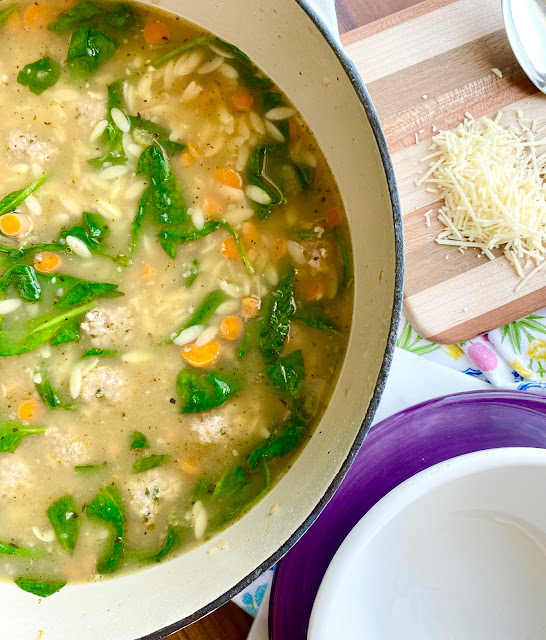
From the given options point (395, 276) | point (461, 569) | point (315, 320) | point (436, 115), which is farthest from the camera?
point (436, 115)

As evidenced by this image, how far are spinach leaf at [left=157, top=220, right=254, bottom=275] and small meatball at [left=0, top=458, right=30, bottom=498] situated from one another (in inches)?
25.2

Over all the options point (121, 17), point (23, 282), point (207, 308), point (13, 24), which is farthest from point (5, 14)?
point (207, 308)

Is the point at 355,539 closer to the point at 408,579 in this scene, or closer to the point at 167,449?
the point at 408,579

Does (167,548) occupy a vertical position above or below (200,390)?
below

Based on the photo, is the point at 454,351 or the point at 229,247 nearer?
the point at 229,247

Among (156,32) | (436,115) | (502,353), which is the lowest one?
(502,353)

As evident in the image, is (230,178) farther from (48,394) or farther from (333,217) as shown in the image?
(48,394)

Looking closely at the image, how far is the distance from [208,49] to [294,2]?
12.5 inches

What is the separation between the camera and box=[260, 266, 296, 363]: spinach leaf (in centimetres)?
165

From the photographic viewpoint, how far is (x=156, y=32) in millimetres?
1661

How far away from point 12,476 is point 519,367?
1.37 m

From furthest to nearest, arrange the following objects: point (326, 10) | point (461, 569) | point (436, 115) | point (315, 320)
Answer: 1. point (436, 115)
2. point (461, 569)
3. point (315, 320)
4. point (326, 10)

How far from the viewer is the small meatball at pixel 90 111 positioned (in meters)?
1.63

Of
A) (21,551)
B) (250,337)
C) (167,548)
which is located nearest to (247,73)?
(250,337)
